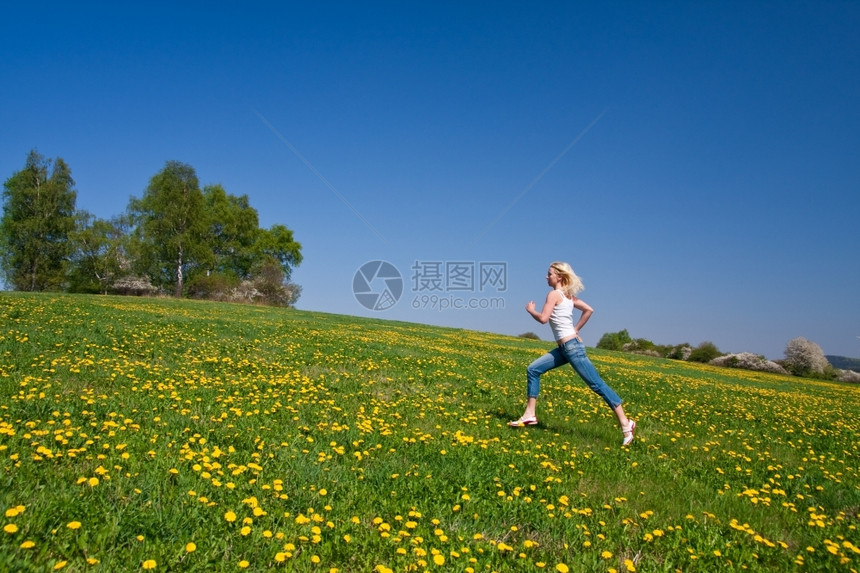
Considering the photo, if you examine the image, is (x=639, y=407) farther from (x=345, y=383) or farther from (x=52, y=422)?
(x=52, y=422)

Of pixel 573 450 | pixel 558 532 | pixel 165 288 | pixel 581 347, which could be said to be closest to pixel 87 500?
pixel 558 532

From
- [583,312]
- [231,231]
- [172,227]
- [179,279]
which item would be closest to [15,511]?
[583,312]

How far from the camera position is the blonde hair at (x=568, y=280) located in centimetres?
800

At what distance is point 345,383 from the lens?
32.6ft

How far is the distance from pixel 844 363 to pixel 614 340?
2733 centimetres

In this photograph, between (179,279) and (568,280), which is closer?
(568,280)

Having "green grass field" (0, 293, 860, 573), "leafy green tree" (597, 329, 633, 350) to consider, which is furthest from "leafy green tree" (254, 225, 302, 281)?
"green grass field" (0, 293, 860, 573)

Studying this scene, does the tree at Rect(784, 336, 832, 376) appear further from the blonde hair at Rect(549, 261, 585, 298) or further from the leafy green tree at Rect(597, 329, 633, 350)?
the blonde hair at Rect(549, 261, 585, 298)

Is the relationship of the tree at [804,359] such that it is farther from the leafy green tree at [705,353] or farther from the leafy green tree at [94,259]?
the leafy green tree at [94,259]

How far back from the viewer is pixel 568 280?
8.02 metres

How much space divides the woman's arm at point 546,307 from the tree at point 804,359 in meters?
59.9

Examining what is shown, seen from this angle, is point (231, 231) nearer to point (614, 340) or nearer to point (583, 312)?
point (614, 340)

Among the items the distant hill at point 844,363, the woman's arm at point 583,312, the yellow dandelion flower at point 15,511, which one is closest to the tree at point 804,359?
the distant hill at point 844,363

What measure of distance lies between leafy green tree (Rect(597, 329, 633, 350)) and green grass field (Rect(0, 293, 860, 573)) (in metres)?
60.0
